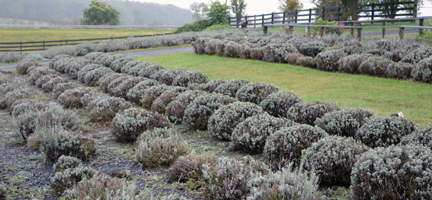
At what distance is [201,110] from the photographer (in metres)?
6.07

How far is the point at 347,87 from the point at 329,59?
8.82 ft

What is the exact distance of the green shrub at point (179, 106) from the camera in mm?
6569

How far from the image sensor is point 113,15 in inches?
2813

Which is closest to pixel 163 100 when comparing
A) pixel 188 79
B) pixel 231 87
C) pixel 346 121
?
pixel 231 87

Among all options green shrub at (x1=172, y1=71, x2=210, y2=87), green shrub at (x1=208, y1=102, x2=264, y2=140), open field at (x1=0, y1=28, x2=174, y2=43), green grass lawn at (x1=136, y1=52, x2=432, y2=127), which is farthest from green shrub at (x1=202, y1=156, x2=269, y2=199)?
open field at (x1=0, y1=28, x2=174, y2=43)

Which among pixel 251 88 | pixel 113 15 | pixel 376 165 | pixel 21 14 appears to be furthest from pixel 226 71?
pixel 21 14

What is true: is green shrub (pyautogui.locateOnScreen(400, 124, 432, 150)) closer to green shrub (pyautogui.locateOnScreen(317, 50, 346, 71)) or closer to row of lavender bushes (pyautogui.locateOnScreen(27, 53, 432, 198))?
row of lavender bushes (pyautogui.locateOnScreen(27, 53, 432, 198))

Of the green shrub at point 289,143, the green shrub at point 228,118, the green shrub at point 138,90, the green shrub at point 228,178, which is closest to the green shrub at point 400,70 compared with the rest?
the green shrub at point 228,118

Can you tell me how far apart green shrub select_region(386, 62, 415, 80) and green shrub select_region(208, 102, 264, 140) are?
5.83 meters

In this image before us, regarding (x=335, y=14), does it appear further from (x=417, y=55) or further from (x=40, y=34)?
(x=40, y=34)

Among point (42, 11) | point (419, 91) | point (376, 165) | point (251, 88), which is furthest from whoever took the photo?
point (42, 11)

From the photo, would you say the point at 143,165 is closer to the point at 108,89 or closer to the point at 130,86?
the point at 130,86

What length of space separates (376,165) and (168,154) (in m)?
2.76

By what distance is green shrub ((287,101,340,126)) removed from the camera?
5289mm
